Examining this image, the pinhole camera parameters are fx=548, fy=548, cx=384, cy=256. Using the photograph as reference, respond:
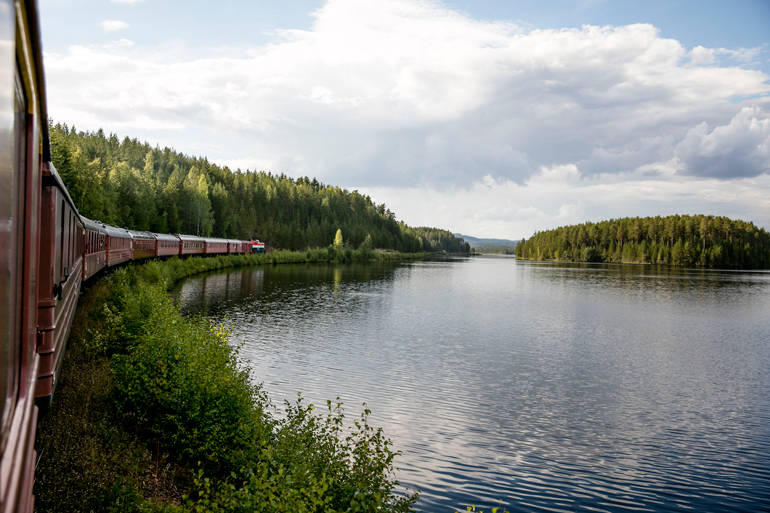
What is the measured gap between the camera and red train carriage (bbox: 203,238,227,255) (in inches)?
2714

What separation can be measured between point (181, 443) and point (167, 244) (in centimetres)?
4511

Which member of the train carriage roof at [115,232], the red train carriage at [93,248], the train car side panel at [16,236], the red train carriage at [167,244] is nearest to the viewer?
the train car side panel at [16,236]

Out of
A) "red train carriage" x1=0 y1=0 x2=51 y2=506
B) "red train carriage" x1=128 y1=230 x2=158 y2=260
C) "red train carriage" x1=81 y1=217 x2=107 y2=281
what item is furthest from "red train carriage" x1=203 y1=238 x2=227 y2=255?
"red train carriage" x1=0 y1=0 x2=51 y2=506

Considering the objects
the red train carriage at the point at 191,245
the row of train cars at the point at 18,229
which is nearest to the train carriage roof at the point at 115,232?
the red train carriage at the point at 191,245

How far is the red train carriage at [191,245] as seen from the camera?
59125 mm

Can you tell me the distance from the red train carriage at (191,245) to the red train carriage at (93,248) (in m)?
29.9

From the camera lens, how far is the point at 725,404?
18484 mm

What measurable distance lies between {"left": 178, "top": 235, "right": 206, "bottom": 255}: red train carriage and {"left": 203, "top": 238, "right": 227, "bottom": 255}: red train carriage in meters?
1.33

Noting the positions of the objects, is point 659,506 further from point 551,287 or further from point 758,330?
point 551,287

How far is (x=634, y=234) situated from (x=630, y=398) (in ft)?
560

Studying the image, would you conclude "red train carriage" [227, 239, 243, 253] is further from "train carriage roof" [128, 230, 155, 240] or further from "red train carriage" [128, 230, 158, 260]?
"train carriage roof" [128, 230, 155, 240]

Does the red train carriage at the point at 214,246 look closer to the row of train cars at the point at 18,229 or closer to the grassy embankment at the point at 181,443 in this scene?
the grassy embankment at the point at 181,443

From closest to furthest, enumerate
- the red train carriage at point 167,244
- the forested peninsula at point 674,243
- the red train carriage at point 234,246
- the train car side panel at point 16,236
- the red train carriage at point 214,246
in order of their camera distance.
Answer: the train car side panel at point 16,236 < the red train carriage at point 167,244 < the red train carriage at point 214,246 < the red train carriage at point 234,246 < the forested peninsula at point 674,243

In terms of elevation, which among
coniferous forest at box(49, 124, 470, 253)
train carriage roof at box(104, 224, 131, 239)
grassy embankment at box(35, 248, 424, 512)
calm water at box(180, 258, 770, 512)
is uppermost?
coniferous forest at box(49, 124, 470, 253)
